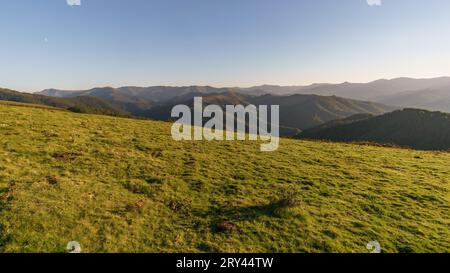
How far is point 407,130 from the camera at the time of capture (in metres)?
153

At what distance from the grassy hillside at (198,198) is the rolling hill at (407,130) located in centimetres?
12705

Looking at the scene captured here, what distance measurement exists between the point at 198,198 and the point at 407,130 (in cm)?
16689

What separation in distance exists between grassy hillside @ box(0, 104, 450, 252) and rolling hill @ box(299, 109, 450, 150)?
127 metres

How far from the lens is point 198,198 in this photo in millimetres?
17094

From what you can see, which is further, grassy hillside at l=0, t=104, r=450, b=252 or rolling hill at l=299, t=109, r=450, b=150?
rolling hill at l=299, t=109, r=450, b=150

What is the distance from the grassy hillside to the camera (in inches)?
504

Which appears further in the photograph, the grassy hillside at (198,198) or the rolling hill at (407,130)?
the rolling hill at (407,130)

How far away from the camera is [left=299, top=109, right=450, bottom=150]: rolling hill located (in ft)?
438

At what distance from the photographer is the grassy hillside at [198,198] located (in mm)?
12789

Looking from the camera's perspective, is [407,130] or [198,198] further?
[407,130]

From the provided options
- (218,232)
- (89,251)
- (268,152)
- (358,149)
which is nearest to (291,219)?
(218,232)

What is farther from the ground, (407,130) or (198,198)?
(198,198)
